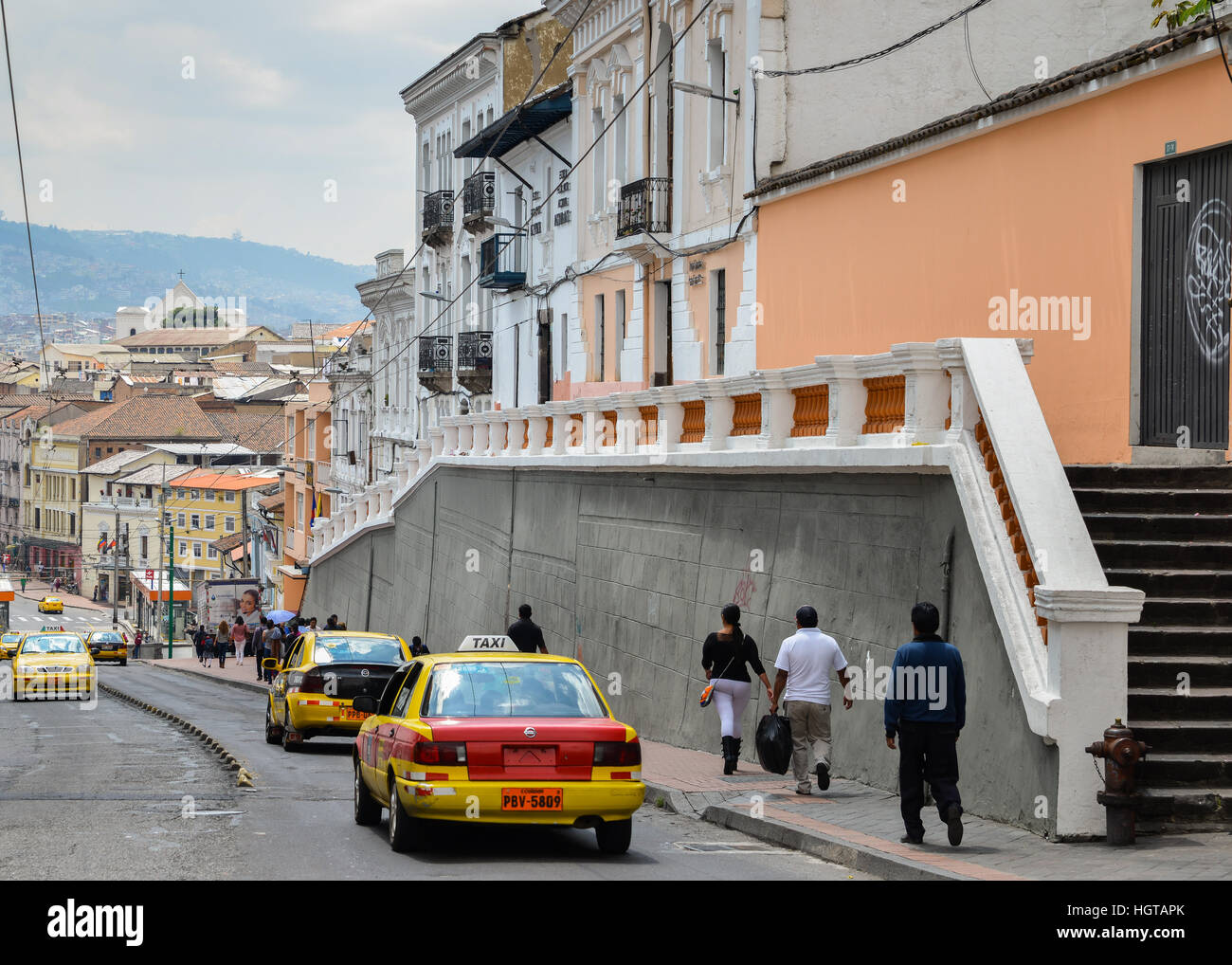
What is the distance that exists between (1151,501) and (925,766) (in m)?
3.76

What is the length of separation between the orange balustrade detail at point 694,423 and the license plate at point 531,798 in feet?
29.5

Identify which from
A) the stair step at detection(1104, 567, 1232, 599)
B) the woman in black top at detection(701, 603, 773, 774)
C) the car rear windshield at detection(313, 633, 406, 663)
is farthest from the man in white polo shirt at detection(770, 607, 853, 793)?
the car rear windshield at detection(313, 633, 406, 663)

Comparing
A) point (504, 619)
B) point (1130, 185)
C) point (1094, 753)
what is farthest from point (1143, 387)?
point (504, 619)

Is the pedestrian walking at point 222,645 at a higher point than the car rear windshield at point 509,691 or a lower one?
lower

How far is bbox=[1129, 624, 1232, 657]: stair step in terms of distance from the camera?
38.9 ft

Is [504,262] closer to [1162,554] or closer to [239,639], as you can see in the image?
[239,639]

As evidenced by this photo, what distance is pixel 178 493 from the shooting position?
11850cm

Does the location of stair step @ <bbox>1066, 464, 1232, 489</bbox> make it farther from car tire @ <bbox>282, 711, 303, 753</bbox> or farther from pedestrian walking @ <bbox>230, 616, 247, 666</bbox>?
pedestrian walking @ <bbox>230, 616, 247, 666</bbox>

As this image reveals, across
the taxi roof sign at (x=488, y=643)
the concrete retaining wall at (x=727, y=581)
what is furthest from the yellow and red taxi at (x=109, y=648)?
the taxi roof sign at (x=488, y=643)

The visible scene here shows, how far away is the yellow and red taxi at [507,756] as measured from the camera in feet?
36.2

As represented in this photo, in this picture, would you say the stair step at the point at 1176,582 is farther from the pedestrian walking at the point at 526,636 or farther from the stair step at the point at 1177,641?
the pedestrian walking at the point at 526,636

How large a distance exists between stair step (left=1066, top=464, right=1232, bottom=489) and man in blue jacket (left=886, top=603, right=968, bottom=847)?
3556 millimetres

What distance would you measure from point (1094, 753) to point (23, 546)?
491ft

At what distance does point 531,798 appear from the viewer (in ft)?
36.3
